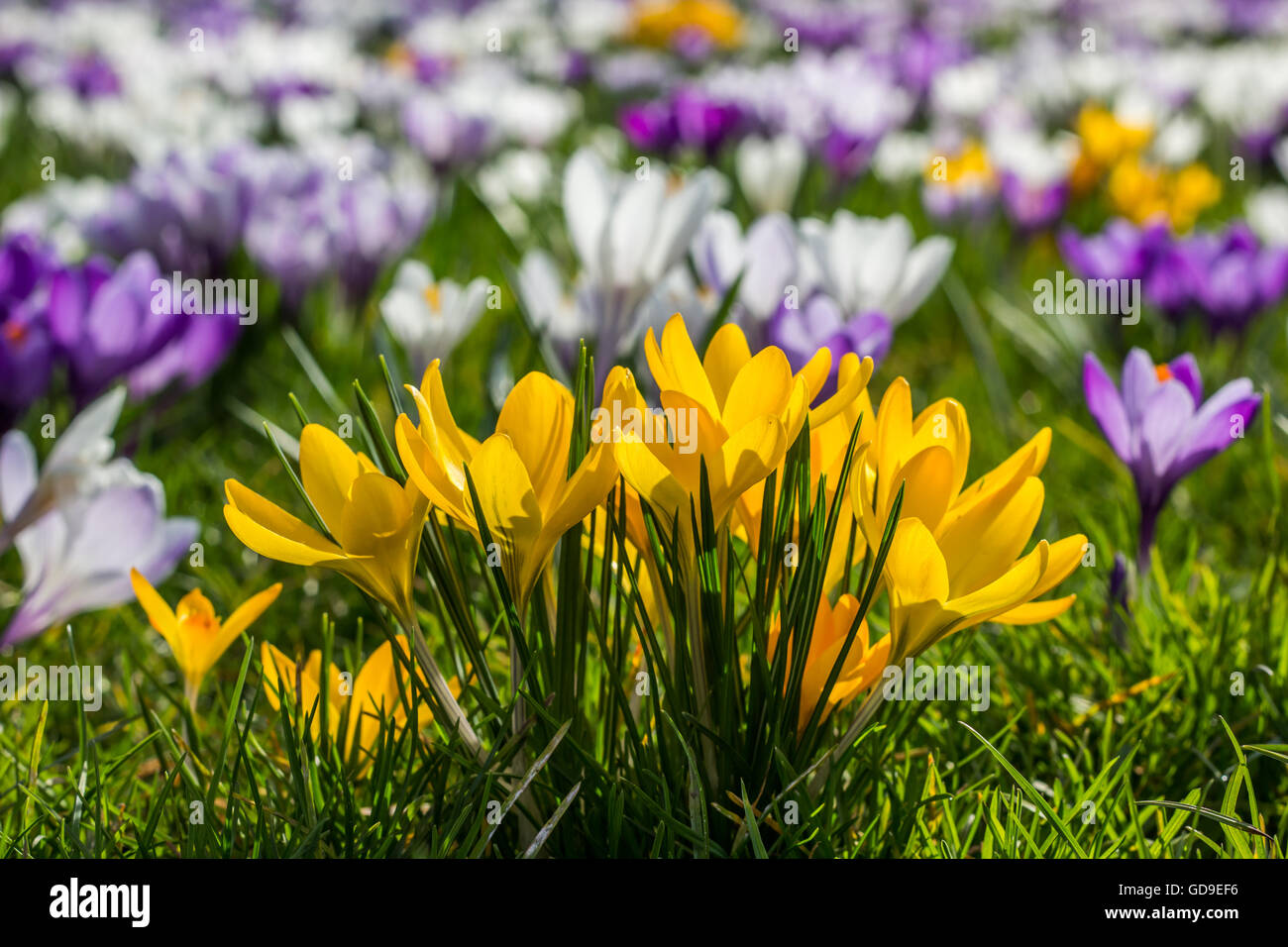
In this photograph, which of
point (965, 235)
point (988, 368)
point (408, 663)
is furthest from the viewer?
point (965, 235)

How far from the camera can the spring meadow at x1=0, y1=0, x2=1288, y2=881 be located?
0.91 m

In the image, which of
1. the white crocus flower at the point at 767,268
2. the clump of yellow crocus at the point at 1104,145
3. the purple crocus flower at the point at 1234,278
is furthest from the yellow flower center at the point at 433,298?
the clump of yellow crocus at the point at 1104,145

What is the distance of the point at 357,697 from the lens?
1.11 m

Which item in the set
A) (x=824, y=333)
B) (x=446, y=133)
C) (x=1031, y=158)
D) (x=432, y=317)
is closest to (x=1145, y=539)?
(x=824, y=333)

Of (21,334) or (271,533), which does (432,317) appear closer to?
(21,334)

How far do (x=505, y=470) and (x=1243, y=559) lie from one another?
1.44 m

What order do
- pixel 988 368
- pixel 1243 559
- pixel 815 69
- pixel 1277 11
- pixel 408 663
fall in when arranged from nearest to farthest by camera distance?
1. pixel 408 663
2. pixel 1243 559
3. pixel 988 368
4. pixel 815 69
5. pixel 1277 11

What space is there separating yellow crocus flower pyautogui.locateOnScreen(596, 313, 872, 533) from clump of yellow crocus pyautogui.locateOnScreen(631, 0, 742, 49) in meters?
7.02

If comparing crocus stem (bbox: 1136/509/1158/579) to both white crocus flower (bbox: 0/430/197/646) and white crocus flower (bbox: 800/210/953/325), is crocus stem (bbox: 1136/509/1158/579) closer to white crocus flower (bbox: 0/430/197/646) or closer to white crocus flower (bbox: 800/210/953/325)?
white crocus flower (bbox: 800/210/953/325)

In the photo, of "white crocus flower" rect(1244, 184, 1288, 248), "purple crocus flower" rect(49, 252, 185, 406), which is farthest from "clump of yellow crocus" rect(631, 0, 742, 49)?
"purple crocus flower" rect(49, 252, 185, 406)

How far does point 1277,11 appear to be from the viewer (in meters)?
8.16

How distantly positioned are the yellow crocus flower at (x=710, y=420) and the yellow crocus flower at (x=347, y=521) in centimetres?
16
